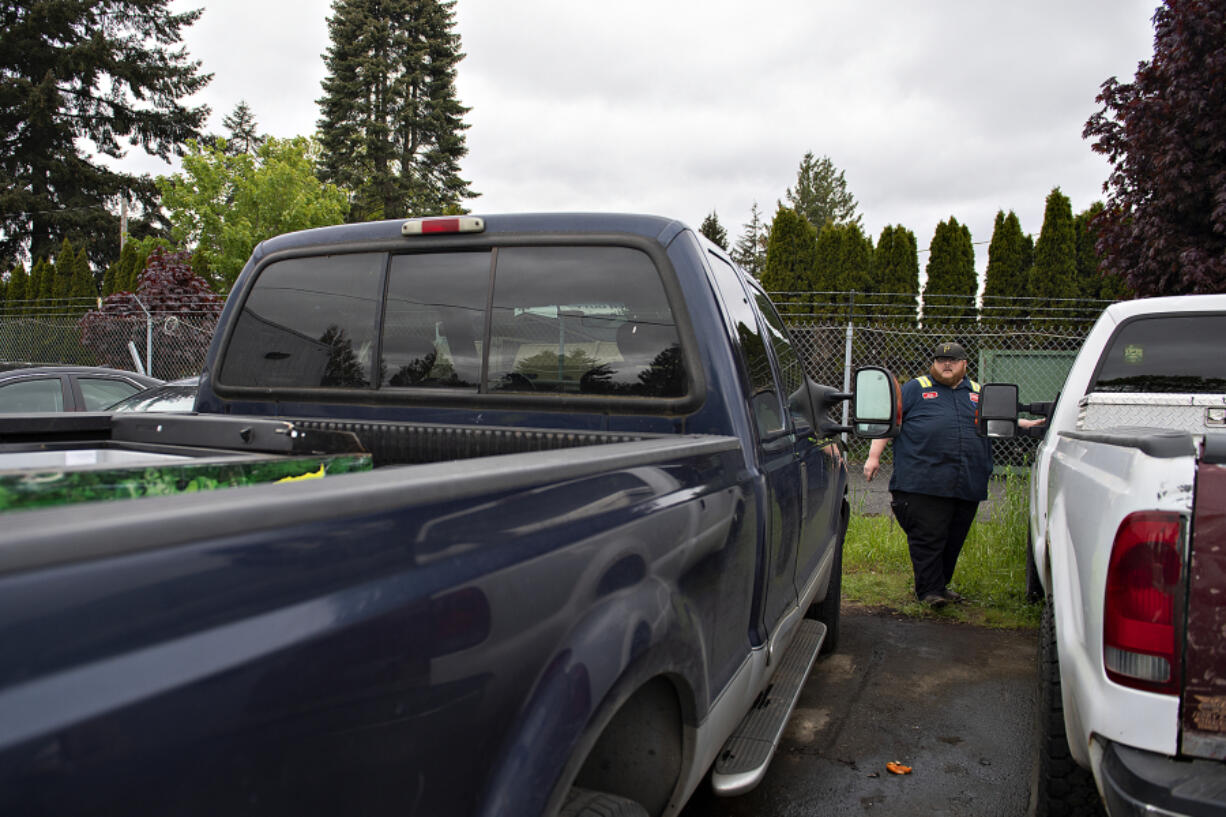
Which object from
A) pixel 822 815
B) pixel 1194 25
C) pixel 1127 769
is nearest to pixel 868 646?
pixel 822 815

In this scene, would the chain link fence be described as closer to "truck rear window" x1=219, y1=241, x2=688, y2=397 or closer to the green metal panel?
"truck rear window" x1=219, y1=241, x2=688, y2=397

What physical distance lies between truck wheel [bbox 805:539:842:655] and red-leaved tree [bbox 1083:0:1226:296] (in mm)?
7964

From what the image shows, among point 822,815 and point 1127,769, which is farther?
point 822,815

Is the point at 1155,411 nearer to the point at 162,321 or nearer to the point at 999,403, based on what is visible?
the point at 999,403

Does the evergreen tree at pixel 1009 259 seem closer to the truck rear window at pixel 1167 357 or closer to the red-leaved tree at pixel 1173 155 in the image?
the red-leaved tree at pixel 1173 155

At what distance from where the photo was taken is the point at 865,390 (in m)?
3.99

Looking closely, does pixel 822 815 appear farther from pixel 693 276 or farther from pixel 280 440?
pixel 280 440

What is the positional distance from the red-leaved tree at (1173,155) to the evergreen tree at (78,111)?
3466 centimetres

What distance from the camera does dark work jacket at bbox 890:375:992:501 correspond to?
17.1 feet

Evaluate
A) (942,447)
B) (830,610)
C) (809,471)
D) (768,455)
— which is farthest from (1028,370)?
(768,455)

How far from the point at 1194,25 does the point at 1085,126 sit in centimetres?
161

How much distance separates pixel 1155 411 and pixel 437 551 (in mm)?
3653

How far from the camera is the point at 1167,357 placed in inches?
154

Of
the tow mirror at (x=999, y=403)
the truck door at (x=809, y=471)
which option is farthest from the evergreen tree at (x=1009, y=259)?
the truck door at (x=809, y=471)
